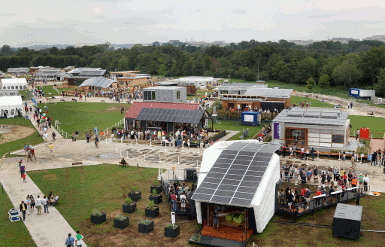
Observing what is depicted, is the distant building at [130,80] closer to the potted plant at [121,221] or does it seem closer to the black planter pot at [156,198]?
the black planter pot at [156,198]

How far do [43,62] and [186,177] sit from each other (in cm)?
16853

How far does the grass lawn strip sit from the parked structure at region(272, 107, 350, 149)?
1468 centimetres

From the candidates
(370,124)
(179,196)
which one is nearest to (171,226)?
(179,196)

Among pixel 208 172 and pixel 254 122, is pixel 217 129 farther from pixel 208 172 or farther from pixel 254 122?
pixel 208 172

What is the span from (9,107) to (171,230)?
49617 mm

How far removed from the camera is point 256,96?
57406 mm

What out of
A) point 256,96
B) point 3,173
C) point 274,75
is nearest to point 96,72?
point 274,75

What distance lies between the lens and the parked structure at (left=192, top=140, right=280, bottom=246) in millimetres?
18750

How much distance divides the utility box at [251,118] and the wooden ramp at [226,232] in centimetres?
3253

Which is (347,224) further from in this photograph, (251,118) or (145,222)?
(251,118)

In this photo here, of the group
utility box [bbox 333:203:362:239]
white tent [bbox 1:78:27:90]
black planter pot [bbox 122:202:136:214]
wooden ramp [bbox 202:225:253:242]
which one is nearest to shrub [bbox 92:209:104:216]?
black planter pot [bbox 122:202:136:214]

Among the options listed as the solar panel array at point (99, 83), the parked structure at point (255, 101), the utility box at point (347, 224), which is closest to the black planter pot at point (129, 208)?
the utility box at point (347, 224)

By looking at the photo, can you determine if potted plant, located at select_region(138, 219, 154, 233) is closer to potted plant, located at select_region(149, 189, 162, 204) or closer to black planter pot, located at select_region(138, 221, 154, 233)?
black planter pot, located at select_region(138, 221, 154, 233)

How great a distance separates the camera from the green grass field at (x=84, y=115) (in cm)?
5040
